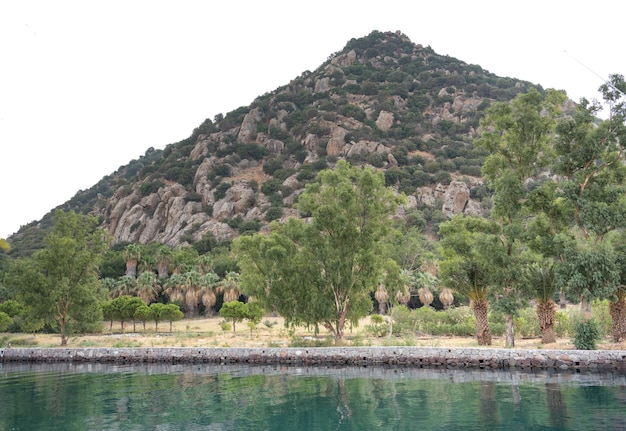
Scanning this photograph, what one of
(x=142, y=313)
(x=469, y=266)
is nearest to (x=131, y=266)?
(x=142, y=313)

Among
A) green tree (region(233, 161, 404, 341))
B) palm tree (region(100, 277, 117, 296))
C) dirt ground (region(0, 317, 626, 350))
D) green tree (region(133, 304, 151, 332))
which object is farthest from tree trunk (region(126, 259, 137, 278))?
green tree (region(233, 161, 404, 341))

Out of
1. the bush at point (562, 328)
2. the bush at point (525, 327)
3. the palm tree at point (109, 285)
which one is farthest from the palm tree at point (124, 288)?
the bush at point (562, 328)

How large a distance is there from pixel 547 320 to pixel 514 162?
925 cm

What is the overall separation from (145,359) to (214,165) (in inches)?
3661

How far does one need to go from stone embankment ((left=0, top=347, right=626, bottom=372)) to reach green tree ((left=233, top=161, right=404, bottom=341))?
3433 mm

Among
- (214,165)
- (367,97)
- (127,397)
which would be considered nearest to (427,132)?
(367,97)

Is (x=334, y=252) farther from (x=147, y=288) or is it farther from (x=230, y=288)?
(x=147, y=288)

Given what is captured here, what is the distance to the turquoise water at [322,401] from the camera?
14.3 metres

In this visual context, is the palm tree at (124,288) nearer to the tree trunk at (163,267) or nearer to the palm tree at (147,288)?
the palm tree at (147,288)

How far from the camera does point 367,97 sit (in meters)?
147

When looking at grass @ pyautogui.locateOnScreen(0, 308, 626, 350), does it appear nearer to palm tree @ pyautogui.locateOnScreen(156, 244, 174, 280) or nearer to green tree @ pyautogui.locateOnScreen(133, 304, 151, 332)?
green tree @ pyautogui.locateOnScreen(133, 304, 151, 332)

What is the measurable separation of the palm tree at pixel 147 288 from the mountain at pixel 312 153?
31.2 meters

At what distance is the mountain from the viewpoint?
103m

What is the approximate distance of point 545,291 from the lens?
27438 millimetres
